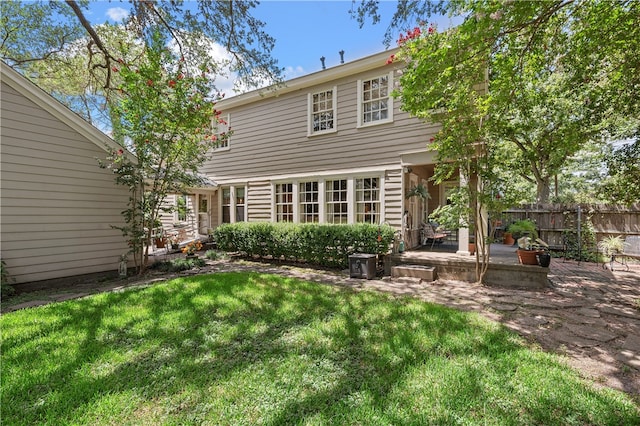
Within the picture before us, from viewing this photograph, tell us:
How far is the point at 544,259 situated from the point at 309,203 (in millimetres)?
5961

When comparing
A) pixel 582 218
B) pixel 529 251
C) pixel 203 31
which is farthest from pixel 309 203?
pixel 582 218

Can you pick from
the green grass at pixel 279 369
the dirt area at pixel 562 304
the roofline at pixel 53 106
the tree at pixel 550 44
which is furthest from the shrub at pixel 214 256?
the tree at pixel 550 44

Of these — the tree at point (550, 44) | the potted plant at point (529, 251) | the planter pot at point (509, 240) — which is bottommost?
the planter pot at point (509, 240)

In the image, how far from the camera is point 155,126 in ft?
21.4

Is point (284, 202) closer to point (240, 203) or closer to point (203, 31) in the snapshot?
point (240, 203)

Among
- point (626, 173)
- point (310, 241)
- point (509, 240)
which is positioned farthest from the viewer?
point (509, 240)

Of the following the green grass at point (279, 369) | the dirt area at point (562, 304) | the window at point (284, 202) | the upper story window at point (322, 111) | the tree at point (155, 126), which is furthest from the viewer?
the window at point (284, 202)

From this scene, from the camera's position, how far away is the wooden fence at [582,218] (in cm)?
802

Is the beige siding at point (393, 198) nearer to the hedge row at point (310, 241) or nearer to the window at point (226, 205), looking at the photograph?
the hedge row at point (310, 241)

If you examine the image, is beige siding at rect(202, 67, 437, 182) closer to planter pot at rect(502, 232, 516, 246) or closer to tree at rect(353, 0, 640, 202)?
tree at rect(353, 0, 640, 202)

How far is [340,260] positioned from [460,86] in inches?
177

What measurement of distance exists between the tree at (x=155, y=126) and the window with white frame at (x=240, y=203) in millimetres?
3495

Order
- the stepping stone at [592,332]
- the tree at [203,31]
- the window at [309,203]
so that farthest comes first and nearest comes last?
the window at [309,203], the tree at [203,31], the stepping stone at [592,332]

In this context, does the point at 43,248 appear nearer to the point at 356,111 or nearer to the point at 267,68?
the point at 267,68
